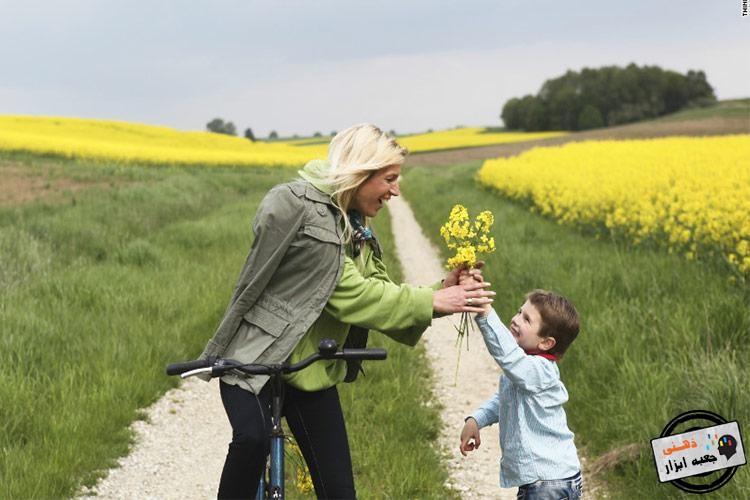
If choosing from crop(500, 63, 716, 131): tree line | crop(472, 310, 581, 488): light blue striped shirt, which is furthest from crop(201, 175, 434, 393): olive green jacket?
crop(500, 63, 716, 131): tree line

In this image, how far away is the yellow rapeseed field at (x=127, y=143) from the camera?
3303 cm

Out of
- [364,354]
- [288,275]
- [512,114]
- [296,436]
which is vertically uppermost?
[512,114]

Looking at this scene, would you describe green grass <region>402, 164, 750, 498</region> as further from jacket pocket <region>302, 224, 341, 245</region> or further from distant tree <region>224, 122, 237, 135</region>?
distant tree <region>224, 122, 237, 135</region>

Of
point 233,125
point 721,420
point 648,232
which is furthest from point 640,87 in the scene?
point 721,420

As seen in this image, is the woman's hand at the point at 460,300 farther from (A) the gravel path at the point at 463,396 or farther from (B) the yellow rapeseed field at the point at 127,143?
(B) the yellow rapeseed field at the point at 127,143

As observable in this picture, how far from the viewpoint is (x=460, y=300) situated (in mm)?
2332

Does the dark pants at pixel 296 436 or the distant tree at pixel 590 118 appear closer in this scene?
the dark pants at pixel 296 436

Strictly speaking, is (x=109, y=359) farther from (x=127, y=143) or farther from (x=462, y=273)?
(x=127, y=143)

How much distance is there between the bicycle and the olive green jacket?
0.07 meters

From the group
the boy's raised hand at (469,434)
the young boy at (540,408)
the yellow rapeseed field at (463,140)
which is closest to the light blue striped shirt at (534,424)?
the young boy at (540,408)

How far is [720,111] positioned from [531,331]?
229ft

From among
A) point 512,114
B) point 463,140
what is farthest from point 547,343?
point 512,114

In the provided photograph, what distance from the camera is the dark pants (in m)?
2.42

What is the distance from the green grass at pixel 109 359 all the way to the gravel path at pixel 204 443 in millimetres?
124
